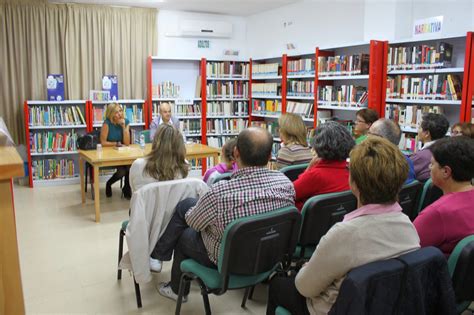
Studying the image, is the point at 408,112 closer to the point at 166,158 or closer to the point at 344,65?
the point at 344,65

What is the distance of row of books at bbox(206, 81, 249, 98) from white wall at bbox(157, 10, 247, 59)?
519mm

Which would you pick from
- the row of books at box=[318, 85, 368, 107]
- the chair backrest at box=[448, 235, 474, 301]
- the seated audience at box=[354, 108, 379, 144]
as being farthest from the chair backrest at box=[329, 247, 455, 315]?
the row of books at box=[318, 85, 368, 107]

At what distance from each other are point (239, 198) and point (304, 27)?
205 inches

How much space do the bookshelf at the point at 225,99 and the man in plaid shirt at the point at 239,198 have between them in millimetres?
5389

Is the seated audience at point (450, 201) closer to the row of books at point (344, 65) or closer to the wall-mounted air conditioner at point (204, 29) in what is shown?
the row of books at point (344, 65)

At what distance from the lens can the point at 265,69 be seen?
742 cm

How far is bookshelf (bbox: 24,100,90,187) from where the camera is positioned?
656 cm

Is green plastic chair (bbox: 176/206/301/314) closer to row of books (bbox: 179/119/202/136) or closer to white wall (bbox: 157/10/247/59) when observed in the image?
row of books (bbox: 179/119/202/136)

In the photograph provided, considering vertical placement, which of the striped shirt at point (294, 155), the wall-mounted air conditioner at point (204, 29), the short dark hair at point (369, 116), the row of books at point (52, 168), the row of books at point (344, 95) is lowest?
the row of books at point (52, 168)

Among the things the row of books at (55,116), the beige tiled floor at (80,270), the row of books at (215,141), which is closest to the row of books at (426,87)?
the beige tiled floor at (80,270)

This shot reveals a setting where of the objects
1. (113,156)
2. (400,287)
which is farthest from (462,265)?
(113,156)

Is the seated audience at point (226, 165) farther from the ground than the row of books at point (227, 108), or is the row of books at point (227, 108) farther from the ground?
the row of books at point (227, 108)

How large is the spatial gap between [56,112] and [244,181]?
540 cm

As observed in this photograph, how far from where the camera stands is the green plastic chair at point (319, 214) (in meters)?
2.49
